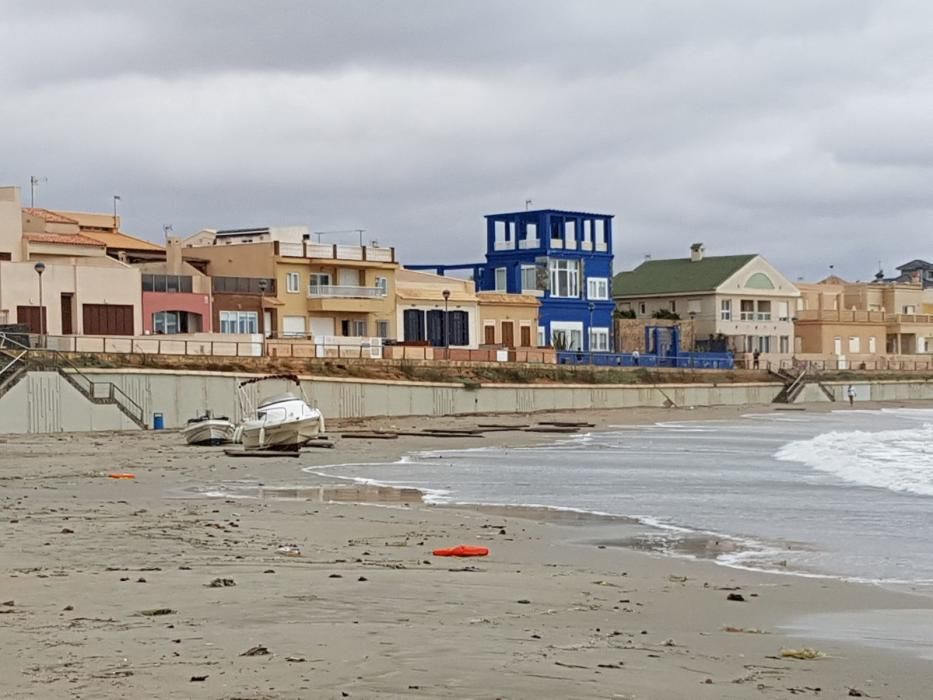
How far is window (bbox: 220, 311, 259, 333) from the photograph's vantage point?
68375mm

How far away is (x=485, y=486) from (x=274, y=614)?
1829cm

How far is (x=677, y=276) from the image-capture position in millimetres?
107938

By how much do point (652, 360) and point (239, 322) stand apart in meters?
26.5

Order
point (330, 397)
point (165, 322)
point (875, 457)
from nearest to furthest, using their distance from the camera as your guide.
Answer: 1. point (875, 457)
2. point (330, 397)
3. point (165, 322)

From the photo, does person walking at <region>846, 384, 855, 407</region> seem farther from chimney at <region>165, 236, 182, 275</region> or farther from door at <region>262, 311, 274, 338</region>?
chimney at <region>165, 236, 182, 275</region>

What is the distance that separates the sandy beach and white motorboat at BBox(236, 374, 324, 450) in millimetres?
17648

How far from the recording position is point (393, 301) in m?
77.5

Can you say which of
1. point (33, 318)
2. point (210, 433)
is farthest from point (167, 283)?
point (210, 433)

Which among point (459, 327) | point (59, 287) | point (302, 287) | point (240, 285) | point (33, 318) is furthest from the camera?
point (459, 327)

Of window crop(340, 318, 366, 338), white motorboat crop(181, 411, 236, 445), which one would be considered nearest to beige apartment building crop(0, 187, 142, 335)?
window crop(340, 318, 366, 338)

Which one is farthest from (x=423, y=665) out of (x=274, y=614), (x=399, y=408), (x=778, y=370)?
(x=778, y=370)

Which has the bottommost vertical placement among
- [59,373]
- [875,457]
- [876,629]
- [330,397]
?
[875,457]

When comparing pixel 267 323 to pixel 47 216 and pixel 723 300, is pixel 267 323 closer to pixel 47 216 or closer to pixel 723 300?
pixel 47 216

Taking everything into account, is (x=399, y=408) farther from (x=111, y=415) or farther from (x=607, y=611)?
(x=607, y=611)
